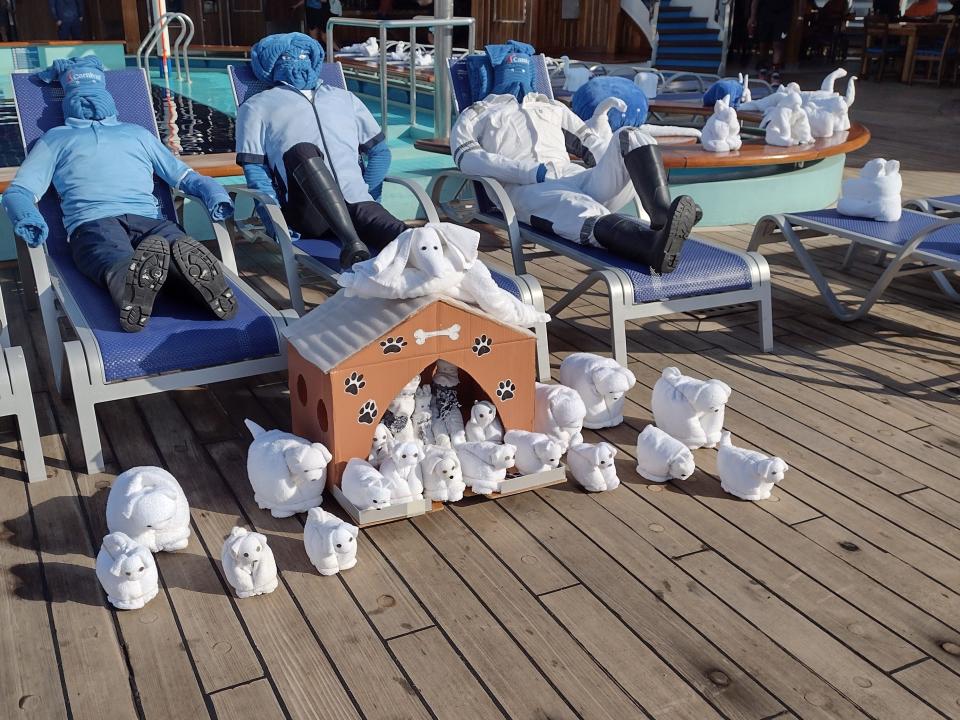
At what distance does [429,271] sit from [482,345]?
306 mm

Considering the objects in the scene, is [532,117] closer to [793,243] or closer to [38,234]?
[793,243]

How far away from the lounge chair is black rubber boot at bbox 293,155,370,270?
204 cm

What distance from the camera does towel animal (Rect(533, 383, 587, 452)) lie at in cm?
309

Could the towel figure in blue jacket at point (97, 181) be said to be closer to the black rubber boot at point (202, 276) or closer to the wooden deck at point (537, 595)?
the black rubber boot at point (202, 276)

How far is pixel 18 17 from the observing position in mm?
16250

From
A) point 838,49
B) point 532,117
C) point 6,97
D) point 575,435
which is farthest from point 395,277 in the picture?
point 838,49

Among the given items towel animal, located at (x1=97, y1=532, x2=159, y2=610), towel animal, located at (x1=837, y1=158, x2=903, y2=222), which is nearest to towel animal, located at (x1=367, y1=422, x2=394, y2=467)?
towel animal, located at (x1=97, y1=532, x2=159, y2=610)

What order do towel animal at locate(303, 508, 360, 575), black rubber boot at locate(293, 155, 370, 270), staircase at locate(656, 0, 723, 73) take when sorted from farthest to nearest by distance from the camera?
staircase at locate(656, 0, 723, 73) < black rubber boot at locate(293, 155, 370, 270) < towel animal at locate(303, 508, 360, 575)

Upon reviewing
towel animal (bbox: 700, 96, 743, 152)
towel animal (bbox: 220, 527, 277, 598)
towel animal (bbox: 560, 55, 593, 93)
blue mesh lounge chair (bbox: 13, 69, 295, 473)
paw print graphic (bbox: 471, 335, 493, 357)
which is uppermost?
towel animal (bbox: 560, 55, 593, 93)

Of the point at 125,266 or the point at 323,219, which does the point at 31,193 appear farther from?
the point at 323,219

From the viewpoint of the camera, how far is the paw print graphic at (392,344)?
2752 mm

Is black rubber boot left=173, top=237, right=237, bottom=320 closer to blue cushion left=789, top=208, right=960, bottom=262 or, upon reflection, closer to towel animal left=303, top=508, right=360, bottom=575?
towel animal left=303, top=508, right=360, bottom=575

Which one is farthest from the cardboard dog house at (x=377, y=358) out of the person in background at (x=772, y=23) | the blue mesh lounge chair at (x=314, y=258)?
the person in background at (x=772, y=23)

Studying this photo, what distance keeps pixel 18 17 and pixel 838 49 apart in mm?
14829
